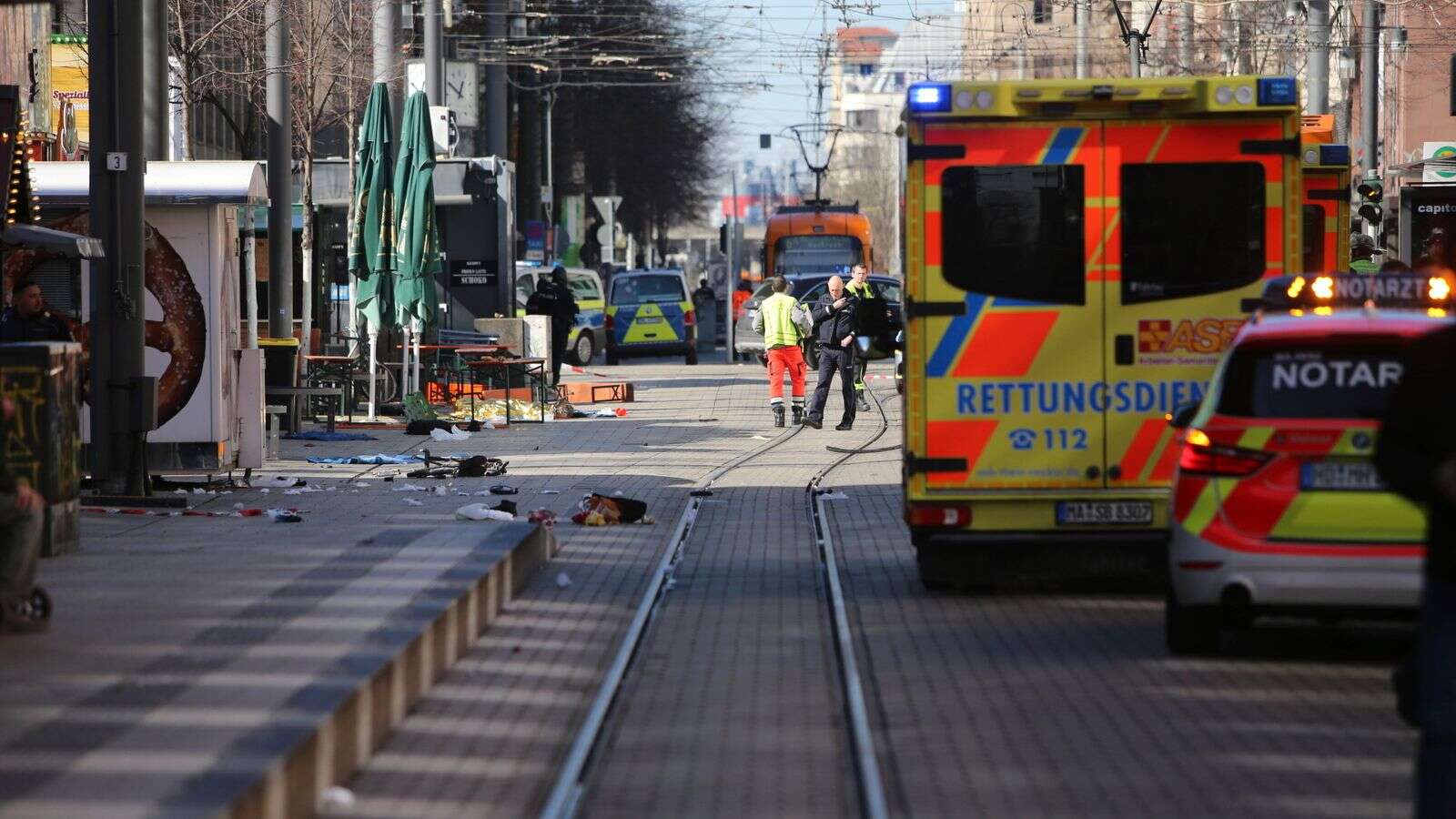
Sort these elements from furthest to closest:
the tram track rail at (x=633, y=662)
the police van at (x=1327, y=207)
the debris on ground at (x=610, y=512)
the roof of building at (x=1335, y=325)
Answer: the police van at (x=1327, y=207) < the debris on ground at (x=610, y=512) < the roof of building at (x=1335, y=325) < the tram track rail at (x=633, y=662)

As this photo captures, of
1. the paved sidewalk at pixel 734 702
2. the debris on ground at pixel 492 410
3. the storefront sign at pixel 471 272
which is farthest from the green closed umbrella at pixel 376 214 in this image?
the paved sidewalk at pixel 734 702

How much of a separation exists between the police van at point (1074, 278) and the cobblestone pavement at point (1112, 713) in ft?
2.22

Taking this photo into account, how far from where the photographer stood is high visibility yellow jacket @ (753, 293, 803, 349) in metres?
26.2

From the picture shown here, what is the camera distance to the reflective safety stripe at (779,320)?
2623 centimetres

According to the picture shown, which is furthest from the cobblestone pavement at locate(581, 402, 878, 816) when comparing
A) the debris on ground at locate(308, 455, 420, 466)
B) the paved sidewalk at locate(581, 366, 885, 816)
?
the debris on ground at locate(308, 455, 420, 466)

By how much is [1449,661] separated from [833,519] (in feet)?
37.1

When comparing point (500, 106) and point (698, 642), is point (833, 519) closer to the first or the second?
point (698, 642)

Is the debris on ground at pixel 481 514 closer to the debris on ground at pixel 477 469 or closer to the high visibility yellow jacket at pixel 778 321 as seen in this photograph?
the debris on ground at pixel 477 469

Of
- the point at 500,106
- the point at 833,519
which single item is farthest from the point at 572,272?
the point at 833,519

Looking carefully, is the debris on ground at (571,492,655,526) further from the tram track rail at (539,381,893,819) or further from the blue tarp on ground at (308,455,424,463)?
the blue tarp on ground at (308,455,424,463)

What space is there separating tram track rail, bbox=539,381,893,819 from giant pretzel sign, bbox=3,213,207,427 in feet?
13.5

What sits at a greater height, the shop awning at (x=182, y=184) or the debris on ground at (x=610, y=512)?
the shop awning at (x=182, y=184)

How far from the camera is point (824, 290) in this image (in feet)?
130

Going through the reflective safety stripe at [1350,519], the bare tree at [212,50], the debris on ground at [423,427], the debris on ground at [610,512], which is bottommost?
the debris on ground at [610,512]
